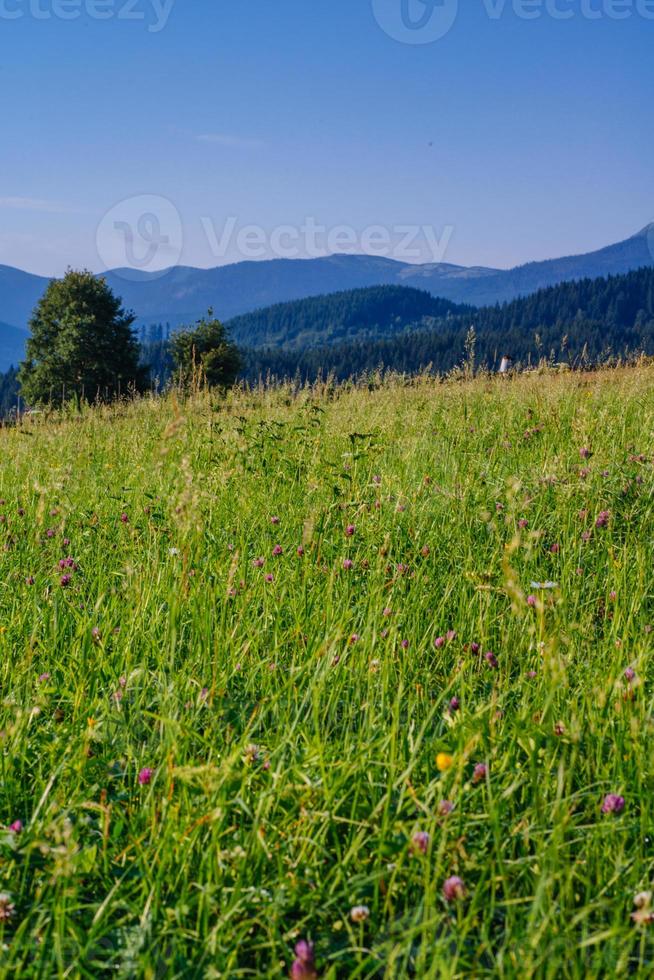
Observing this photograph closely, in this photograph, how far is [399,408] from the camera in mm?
9156

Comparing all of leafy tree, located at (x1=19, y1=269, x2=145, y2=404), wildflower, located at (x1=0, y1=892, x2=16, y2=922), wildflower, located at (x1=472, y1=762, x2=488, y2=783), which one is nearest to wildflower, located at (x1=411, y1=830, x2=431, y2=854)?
wildflower, located at (x1=472, y1=762, x2=488, y2=783)

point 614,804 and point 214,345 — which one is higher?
point 214,345

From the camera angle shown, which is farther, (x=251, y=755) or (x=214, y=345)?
(x=214, y=345)

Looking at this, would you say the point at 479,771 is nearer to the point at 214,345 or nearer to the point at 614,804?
the point at 614,804

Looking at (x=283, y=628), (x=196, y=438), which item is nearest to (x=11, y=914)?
(x=283, y=628)

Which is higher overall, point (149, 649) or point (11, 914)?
point (149, 649)

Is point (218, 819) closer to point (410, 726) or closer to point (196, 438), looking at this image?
point (410, 726)

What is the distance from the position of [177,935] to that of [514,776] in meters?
1.01

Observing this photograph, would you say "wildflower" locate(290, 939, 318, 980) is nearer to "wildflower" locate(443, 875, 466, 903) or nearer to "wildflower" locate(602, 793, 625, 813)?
"wildflower" locate(443, 875, 466, 903)

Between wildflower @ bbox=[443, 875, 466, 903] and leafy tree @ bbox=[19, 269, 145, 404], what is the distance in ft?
165

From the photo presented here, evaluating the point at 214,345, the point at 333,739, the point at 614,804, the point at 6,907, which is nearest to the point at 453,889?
the point at 614,804

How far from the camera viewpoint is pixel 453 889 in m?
1.61

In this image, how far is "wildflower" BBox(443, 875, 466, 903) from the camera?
5.14 ft

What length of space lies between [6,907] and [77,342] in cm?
5179
